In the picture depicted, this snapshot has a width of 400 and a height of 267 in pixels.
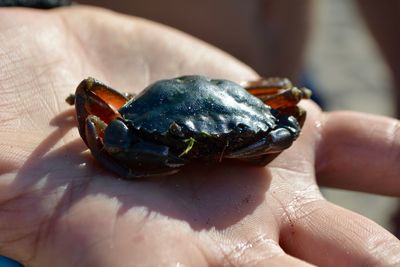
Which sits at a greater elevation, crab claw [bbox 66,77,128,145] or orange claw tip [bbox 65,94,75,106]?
crab claw [bbox 66,77,128,145]

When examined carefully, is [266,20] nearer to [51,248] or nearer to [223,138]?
[223,138]

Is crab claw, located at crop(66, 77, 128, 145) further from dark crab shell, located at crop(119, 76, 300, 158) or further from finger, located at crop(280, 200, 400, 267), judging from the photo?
finger, located at crop(280, 200, 400, 267)

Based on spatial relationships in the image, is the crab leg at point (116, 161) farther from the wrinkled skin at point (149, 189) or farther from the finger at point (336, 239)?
the finger at point (336, 239)

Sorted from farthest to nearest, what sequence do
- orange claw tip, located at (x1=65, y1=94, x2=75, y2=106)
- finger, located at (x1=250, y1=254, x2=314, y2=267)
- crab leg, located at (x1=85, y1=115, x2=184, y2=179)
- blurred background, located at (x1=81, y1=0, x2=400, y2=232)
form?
blurred background, located at (x1=81, y1=0, x2=400, y2=232) → orange claw tip, located at (x1=65, y1=94, x2=75, y2=106) → crab leg, located at (x1=85, y1=115, x2=184, y2=179) → finger, located at (x1=250, y1=254, x2=314, y2=267)

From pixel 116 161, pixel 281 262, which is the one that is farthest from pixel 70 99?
pixel 281 262

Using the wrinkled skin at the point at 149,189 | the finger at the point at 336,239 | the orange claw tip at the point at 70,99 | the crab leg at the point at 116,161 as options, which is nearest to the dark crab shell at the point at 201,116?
the crab leg at the point at 116,161

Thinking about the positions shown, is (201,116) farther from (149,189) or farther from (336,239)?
(336,239)

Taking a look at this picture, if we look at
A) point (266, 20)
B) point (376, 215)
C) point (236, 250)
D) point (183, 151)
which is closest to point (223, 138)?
point (183, 151)

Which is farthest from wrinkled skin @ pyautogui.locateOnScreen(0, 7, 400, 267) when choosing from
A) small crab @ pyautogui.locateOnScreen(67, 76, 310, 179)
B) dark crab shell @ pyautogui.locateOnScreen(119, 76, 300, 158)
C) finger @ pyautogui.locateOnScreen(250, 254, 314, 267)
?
dark crab shell @ pyautogui.locateOnScreen(119, 76, 300, 158)
